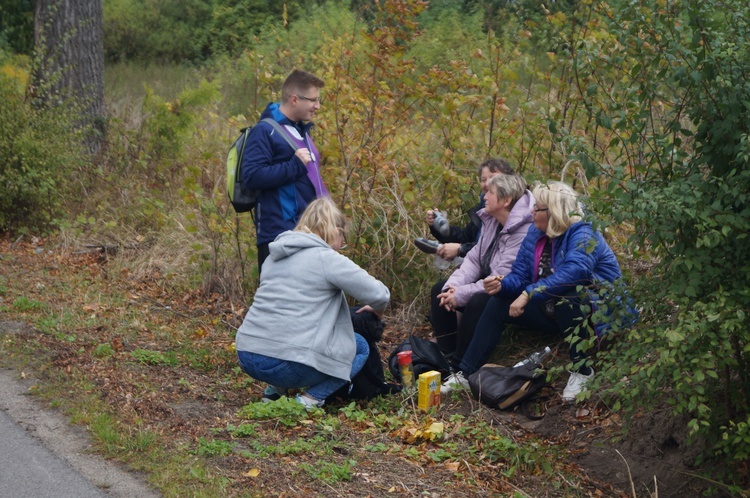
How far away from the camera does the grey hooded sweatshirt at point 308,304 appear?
5.86 metres

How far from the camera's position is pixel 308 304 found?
19.3ft

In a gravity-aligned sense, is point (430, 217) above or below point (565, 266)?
below

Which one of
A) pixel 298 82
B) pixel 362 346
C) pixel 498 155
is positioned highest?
pixel 298 82

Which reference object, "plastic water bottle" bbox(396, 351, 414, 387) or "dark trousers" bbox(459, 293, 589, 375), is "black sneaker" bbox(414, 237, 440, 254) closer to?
"dark trousers" bbox(459, 293, 589, 375)

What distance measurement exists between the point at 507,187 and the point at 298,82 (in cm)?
174

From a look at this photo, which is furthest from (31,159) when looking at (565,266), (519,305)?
(565,266)

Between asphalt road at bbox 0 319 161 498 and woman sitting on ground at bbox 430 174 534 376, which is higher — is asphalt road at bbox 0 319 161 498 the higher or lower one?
the lower one

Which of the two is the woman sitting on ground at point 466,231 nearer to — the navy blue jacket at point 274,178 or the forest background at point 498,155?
the forest background at point 498,155

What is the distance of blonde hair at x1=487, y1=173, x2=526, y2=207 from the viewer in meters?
6.91

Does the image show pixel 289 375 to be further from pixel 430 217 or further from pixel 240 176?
pixel 430 217

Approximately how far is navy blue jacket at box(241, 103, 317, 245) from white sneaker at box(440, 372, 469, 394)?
5.40 ft

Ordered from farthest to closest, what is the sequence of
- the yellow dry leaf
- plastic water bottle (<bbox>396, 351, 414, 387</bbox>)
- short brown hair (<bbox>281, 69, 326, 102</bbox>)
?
short brown hair (<bbox>281, 69, 326, 102</bbox>) < plastic water bottle (<bbox>396, 351, 414, 387</bbox>) < the yellow dry leaf

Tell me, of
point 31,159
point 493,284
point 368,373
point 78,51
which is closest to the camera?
Answer: point 368,373

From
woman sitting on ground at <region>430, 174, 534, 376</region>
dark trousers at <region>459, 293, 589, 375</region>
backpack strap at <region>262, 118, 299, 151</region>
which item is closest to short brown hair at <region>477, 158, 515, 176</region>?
woman sitting on ground at <region>430, 174, 534, 376</region>
